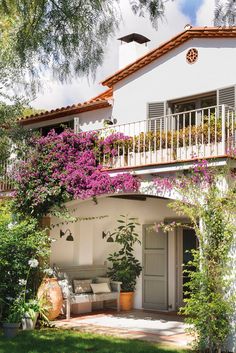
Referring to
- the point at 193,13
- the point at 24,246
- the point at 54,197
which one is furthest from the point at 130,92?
the point at 193,13

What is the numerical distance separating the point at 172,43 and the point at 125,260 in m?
6.33

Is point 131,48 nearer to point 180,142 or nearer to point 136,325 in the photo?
point 180,142

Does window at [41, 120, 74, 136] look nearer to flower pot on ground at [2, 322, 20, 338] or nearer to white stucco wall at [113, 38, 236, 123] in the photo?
white stucco wall at [113, 38, 236, 123]

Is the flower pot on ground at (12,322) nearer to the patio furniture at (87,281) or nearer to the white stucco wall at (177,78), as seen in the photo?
the patio furniture at (87,281)

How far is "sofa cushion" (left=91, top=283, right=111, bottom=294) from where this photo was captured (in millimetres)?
15297

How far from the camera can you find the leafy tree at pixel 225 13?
6090 millimetres

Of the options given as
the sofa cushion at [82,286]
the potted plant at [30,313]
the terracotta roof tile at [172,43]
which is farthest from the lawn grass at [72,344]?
the terracotta roof tile at [172,43]

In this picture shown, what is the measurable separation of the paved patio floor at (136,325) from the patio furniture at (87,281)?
0.42 meters

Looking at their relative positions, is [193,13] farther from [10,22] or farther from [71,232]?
[71,232]

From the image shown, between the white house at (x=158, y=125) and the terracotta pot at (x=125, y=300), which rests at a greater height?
the white house at (x=158, y=125)

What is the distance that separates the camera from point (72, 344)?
35.2ft

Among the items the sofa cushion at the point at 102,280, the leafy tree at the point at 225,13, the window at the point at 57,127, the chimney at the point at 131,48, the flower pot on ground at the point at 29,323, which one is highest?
the chimney at the point at 131,48

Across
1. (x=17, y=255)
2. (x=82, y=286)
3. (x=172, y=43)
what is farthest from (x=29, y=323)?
(x=172, y=43)

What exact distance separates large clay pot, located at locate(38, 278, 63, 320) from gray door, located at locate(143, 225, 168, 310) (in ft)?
11.3
